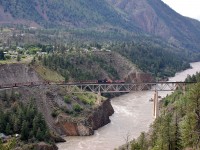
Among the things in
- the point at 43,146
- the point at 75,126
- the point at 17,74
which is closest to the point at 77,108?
the point at 75,126

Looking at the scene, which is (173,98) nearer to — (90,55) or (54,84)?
(54,84)

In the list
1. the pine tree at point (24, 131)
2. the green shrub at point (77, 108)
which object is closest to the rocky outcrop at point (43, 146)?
the pine tree at point (24, 131)

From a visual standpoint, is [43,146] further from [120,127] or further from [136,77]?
[136,77]

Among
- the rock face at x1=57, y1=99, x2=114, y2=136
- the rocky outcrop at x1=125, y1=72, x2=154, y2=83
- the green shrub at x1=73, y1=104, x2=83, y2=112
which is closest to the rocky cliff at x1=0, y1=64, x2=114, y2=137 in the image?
the rock face at x1=57, y1=99, x2=114, y2=136

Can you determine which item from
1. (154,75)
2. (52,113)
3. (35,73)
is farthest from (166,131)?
(154,75)

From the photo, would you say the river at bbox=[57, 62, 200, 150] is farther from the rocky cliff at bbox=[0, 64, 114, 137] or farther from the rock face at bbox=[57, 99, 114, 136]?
Result: the rocky cliff at bbox=[0, 64, 114, 137]

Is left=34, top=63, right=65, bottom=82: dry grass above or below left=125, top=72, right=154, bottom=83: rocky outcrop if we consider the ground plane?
above

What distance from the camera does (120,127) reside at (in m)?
106

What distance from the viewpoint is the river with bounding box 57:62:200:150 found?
92.0 meters

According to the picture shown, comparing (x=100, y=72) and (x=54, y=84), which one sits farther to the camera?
(x=100, y=72)

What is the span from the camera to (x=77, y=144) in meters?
92.9

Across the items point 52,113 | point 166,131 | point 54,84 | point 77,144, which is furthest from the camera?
point 54,84

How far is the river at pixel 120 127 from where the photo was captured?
302 ft

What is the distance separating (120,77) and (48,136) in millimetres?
82321
